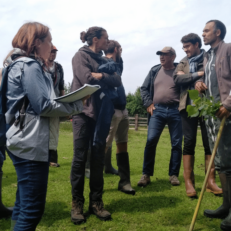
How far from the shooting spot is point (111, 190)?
464cm

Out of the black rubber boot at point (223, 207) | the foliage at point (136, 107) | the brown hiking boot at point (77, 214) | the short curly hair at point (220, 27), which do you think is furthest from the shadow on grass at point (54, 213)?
the foliage at point (136, 107)

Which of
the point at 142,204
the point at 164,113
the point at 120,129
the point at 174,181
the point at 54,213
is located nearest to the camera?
the point at 54,213

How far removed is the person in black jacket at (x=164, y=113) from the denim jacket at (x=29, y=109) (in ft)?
10.3

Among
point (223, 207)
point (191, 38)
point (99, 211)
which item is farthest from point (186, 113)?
point (99, 211)

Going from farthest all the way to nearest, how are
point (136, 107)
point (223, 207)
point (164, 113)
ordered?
point (136, 107) < point (164, 113) < point (223, 207)

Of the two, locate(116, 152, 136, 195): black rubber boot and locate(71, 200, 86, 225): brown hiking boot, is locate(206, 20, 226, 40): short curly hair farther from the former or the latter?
locate(71, 200, 86, 225): brown hiking boot

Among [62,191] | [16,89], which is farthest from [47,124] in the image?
[62,191]

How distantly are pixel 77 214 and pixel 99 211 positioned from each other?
0.28 metres

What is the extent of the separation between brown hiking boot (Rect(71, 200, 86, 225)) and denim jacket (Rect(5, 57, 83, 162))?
142cm

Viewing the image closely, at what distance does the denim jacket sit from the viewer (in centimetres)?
209

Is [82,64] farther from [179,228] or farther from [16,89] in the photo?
[179,228]

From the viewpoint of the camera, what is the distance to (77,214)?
3326 millimetres

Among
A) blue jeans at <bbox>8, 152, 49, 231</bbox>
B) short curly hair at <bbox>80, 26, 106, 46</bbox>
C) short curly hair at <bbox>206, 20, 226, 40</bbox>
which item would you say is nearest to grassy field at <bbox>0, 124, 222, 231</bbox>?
blue jeans at <bbox>8, 152, 49, 231</bbox>

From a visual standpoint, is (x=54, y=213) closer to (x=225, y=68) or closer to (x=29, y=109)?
(x=29, y=109)
